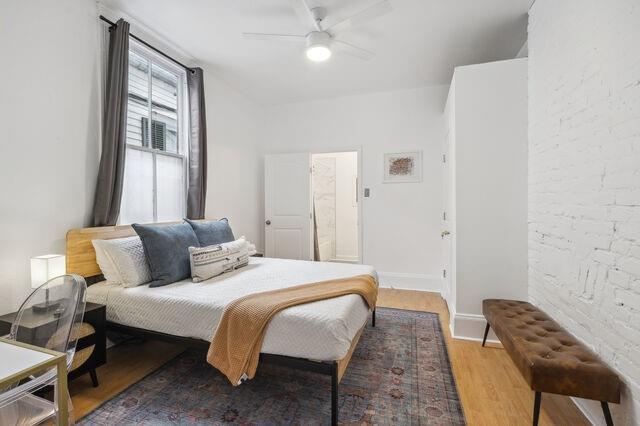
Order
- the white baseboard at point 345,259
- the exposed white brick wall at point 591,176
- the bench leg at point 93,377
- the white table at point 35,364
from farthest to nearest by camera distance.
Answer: the white baseboard at point 345,259, the bench leg at point 93,377, the exposed white brick wall at point 591,176, the white table at point 35,364

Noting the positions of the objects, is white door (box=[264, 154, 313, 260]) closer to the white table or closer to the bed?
the bed

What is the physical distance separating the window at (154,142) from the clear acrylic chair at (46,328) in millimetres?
1286

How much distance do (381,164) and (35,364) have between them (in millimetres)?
4023

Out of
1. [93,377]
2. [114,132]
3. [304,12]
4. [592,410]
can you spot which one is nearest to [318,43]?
Answer: [304,12]

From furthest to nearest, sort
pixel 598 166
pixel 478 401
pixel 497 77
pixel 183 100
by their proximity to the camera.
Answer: pixel 183 100, pixel 497 77, pixel 478 401, pixel 598 166

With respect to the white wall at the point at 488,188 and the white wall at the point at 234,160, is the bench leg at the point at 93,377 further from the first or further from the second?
the white wall at the point at 488,188

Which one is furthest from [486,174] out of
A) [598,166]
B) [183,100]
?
[183,100]

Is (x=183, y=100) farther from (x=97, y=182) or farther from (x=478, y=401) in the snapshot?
(x=478, y=401)

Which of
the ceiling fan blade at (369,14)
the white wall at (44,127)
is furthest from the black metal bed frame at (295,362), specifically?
the ceiling fan blade at (369,14)

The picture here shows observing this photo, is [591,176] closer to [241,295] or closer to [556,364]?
[556,364]

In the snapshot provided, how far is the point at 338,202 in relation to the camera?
6.39 m

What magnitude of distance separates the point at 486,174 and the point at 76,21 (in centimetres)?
355

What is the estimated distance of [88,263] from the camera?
90.9 inches

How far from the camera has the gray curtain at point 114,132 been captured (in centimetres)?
242
